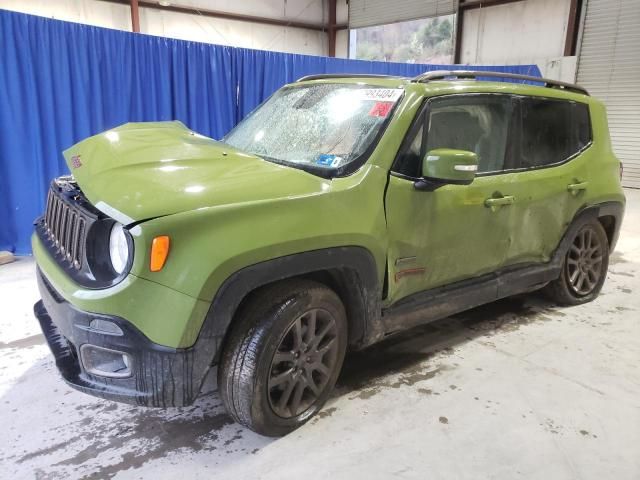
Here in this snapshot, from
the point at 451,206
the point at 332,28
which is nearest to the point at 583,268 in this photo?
the point at 451,206

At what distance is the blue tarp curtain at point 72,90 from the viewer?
526 centimetres

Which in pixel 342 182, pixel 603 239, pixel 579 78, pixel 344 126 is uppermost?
pixel 579 78

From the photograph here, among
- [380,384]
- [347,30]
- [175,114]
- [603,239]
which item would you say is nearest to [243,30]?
[347,30]

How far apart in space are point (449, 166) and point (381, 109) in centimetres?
49

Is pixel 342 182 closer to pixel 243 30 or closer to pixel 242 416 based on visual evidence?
pixel 242 416

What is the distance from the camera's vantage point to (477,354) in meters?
3.27

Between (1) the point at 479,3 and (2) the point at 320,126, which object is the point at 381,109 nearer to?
(2) the point at 320,126

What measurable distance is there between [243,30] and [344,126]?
12.8 metres

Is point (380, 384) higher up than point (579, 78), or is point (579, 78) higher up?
point (579, 78)

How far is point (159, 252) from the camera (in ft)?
6.11

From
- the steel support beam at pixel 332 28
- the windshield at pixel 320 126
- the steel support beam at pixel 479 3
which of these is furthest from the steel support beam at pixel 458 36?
the windshield at pixel 320 126

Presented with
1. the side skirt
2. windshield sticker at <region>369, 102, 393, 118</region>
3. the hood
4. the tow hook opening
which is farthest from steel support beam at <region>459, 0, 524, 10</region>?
the tow hook opening

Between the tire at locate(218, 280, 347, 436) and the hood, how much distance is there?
0.46 m

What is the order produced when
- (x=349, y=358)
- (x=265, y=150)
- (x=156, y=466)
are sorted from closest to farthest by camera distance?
(x=156, y=466) < (x=265, y=150) < (x=349, y=358)
